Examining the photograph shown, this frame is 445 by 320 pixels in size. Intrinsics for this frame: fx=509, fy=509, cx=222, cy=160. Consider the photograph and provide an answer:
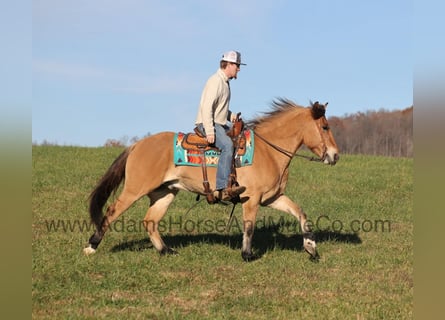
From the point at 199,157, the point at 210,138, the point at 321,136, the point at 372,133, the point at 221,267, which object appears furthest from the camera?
the point at 372,133

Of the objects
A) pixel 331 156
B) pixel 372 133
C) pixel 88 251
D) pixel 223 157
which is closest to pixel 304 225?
pixel 331 156

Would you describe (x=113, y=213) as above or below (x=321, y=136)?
below

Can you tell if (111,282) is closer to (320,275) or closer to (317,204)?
(320,275)

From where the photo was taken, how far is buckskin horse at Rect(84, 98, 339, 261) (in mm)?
8273

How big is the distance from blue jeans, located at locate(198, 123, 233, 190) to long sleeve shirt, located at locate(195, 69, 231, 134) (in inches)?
6.7

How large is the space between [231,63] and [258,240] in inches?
148

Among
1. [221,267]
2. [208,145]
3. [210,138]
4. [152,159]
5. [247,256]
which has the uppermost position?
[210,138]

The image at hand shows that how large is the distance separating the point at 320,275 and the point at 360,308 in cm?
160

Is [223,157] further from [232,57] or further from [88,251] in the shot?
[88,251]

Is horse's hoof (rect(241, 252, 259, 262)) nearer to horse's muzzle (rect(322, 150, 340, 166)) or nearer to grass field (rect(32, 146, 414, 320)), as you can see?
grass field (rect(32, 146, 414, 320))

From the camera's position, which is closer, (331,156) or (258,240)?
(331,156)

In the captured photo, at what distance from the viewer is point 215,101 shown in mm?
8094

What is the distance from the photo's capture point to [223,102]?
8195 mm
